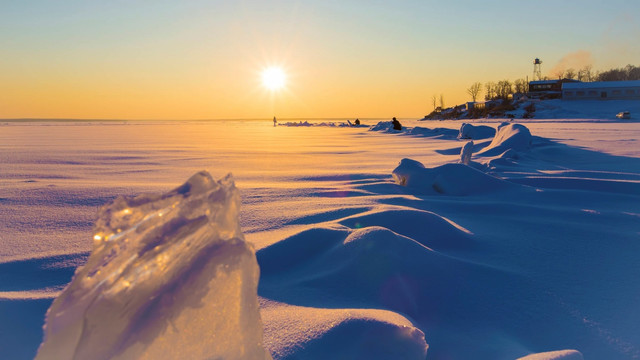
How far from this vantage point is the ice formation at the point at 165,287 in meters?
0.55

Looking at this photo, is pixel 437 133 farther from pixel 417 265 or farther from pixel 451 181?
pixel 417 265

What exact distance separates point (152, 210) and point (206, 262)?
0.44 feet

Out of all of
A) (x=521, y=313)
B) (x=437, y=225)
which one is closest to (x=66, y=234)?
(x=437, y=225)

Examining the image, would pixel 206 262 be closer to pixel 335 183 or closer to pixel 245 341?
pixel 245 341

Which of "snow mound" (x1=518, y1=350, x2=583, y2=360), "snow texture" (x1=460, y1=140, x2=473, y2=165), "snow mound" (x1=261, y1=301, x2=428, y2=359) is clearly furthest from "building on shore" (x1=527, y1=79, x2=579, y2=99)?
"snow mound" (x1=261, y1=301, x2=428, y2=359)

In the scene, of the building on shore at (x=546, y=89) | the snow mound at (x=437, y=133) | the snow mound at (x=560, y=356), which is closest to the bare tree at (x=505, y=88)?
the building on shore at (x=546, y=89)

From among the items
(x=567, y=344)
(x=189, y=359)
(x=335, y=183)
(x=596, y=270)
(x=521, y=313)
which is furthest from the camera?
(x=335, y=183)

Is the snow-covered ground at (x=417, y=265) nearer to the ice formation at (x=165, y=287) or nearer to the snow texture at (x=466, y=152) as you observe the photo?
the ice formation at (x=165, y=287)

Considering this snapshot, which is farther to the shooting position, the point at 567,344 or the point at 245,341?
the point at 567,344

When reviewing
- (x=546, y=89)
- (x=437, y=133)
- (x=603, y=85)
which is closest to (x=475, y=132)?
(x=437, y=133)

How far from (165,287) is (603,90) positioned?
173ft

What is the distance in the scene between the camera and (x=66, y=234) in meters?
1.77

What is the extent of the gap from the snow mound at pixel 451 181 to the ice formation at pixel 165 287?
2277mm

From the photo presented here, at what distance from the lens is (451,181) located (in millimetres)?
2748
